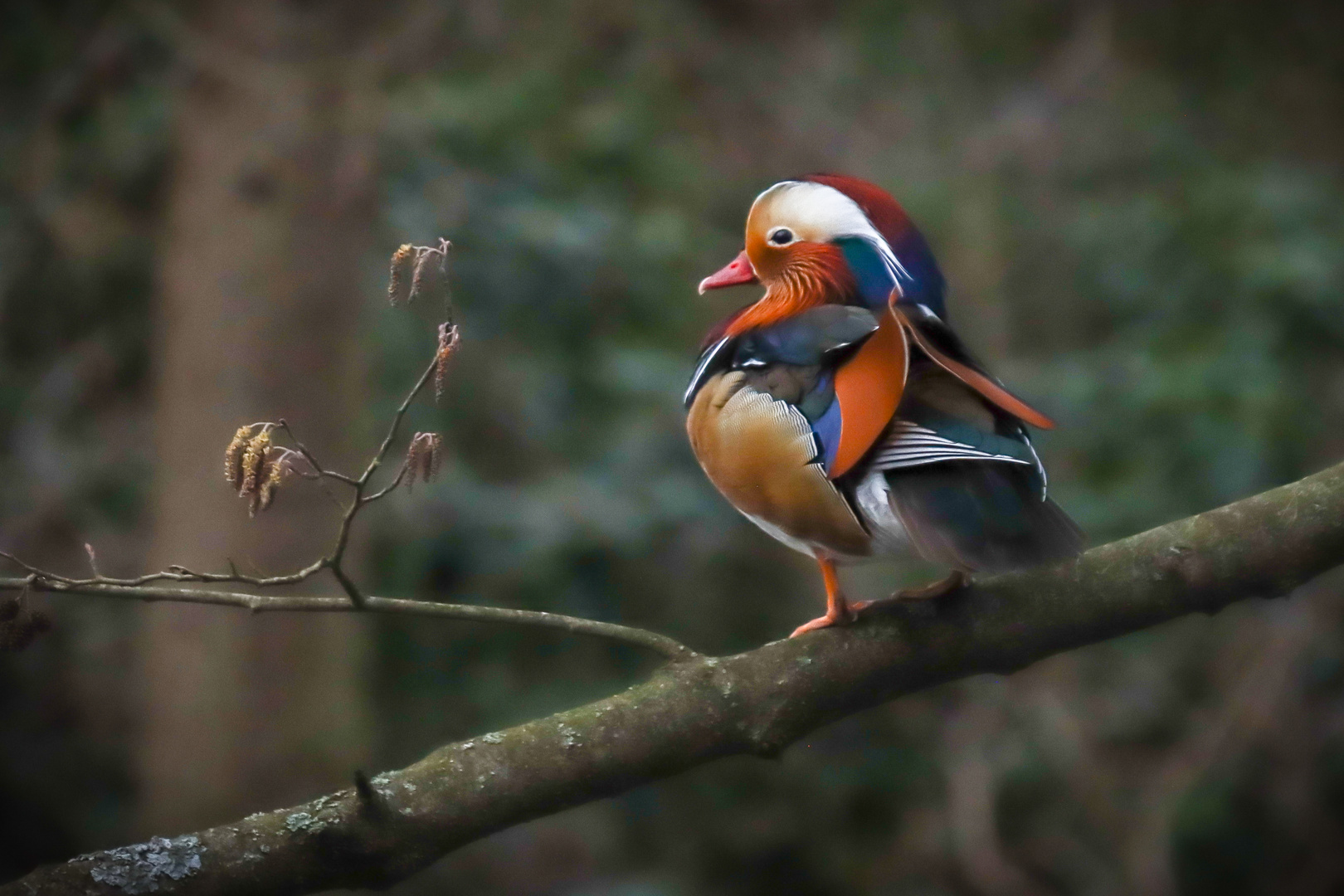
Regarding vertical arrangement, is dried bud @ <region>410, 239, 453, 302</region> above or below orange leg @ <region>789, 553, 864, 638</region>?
above

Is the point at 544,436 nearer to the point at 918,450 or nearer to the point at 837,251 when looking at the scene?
the point at 837,251

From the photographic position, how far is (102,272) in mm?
3498

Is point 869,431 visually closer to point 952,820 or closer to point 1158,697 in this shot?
point 952,820

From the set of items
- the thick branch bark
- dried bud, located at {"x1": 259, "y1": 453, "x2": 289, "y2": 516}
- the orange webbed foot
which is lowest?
the thick branch bark

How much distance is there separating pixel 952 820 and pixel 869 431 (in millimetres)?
2769

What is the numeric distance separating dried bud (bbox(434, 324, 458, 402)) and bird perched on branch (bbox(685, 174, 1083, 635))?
394mm

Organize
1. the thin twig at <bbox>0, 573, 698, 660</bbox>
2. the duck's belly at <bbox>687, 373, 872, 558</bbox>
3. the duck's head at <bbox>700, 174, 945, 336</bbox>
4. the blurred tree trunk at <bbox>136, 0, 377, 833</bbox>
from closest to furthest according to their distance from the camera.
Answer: the thin twig at <bbox>0, 573, 698, 660</bbox>, the duck's belly at <bbox>687, 373, 872, 558</bbox>, the duck's head at <bbox>700, 174, 945, 336</bbox>, the blurred tree trunk at <bbox>136, 0, 377, 833</bbox>

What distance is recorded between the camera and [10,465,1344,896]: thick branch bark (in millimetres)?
1058

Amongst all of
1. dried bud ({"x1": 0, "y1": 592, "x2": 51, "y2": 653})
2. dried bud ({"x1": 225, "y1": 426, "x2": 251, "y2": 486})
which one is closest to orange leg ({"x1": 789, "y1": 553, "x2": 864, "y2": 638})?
dried bud ({"x1": 225, "y1": 426, "x2": 251, "y2": 486})

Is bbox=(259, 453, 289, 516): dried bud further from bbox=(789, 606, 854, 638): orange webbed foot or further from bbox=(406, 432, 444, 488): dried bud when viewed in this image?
bbox=(789, 606, 854, 638): orange webbed foot

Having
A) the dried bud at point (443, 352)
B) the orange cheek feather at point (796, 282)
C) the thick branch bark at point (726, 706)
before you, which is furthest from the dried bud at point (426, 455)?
the orange cheek feather at point (796, 282)

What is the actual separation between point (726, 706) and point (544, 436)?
219 cm

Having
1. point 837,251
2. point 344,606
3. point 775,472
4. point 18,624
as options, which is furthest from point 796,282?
point 18,624

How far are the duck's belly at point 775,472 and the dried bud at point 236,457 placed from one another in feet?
1.63
